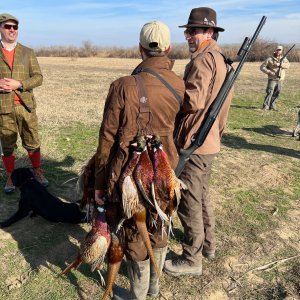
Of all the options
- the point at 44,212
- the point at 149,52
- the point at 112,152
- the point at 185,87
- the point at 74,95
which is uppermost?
the point at 149,52

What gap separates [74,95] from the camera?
12.4m

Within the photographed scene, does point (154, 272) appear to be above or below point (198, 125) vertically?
below

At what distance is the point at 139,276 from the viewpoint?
106 inches

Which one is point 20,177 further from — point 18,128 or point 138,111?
point 138,111

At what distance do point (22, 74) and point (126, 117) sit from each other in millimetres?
2524

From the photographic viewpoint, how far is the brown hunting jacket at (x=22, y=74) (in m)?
4.18

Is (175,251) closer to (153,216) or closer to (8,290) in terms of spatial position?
(153,216)

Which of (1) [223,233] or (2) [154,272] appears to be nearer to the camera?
(2) [154,272]

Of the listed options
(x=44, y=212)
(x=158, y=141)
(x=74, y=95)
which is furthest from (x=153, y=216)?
(x=74, y=95)

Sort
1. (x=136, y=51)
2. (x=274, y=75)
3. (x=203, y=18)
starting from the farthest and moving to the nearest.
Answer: (x=136, y=51), (x=274, y=75), (x=203, y=18)

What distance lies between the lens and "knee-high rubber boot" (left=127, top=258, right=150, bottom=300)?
2658mm

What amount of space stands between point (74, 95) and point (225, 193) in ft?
28.2

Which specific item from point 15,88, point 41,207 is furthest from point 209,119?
point 15,88

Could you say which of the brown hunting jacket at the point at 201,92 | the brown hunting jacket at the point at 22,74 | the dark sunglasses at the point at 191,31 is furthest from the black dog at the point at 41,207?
the dark sunglasses at the point at 191,31
